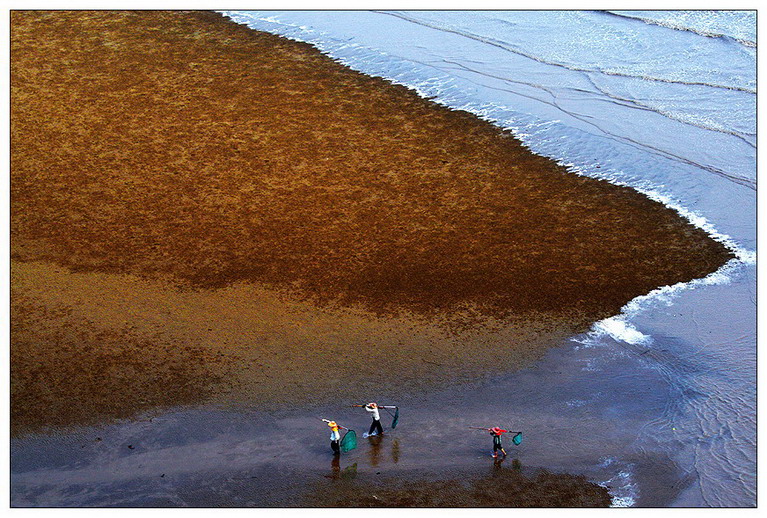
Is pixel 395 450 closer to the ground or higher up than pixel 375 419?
closer to the ground

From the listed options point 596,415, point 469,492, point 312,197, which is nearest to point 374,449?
point 469,492

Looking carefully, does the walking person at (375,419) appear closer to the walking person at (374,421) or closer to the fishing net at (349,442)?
the walking person at (374,421)

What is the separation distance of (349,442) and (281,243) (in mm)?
8339

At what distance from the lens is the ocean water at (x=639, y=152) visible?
1820 cm

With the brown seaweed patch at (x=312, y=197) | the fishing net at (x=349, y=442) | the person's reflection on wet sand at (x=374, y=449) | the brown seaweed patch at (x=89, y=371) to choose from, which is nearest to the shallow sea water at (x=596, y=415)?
the person's reflection on wet sand at (x=374, y=449)

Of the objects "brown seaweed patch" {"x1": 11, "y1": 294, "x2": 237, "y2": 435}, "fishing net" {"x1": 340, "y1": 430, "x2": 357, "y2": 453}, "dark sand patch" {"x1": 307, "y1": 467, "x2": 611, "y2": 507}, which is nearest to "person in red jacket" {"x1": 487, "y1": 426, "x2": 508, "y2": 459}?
"dark sand patch" {"x1": 307, "y1": 467, "x2": 611, "y2": 507}

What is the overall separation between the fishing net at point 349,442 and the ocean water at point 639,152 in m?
3.54

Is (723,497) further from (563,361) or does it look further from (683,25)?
(683,25)

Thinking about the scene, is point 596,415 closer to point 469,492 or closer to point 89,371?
point 469,492

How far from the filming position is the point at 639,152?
30250mm

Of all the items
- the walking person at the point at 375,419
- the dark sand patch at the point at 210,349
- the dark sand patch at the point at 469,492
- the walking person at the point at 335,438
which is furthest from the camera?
the dark sand patch at the point at 210,349

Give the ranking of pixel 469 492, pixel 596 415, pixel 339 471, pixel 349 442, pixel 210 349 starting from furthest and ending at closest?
pixel 210 349 < pixel 596 415 < pixel 349 442 < pixel 339 471 < pixel 469 492

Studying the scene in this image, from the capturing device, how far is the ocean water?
18203 millimetres

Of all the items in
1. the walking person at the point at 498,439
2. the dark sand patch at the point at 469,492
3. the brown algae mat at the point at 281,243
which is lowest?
the dark sand patch at the point at 469,492
